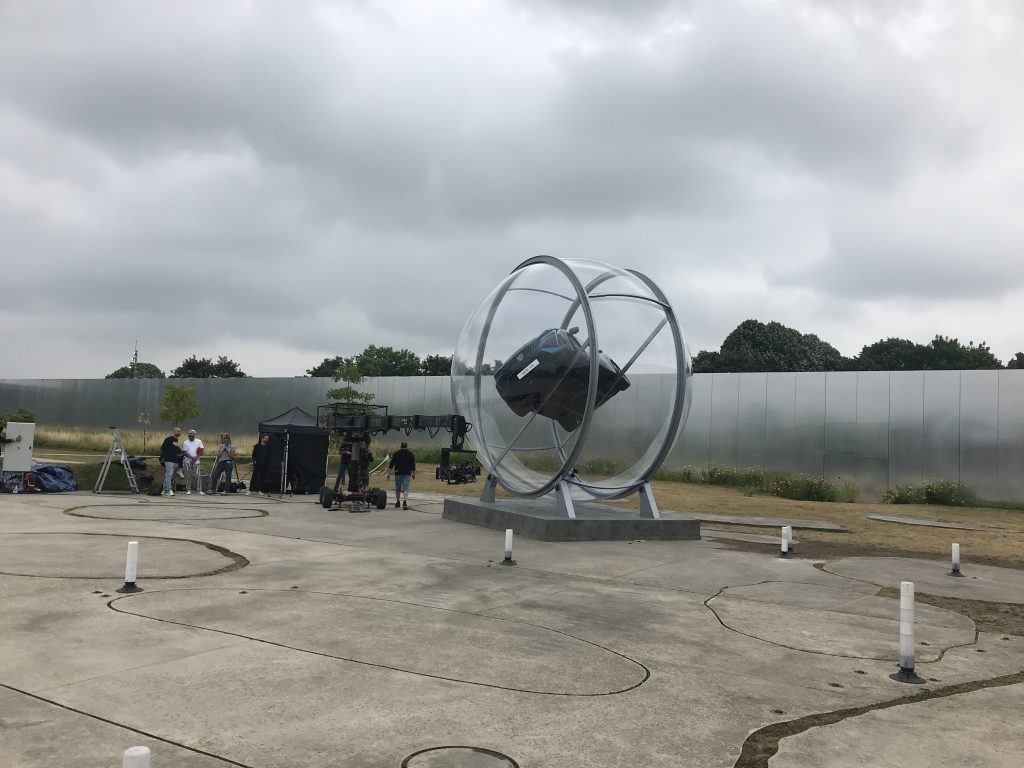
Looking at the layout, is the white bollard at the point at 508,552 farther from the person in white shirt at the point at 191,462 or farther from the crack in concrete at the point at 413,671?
the person in white shirt at the point at 191,462

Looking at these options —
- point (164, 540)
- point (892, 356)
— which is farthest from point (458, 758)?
point (892, 356)

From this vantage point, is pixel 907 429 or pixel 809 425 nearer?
pixel 907 429

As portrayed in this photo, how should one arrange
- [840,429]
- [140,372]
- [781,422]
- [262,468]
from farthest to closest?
1. [140,372]
2. [781,422]
3. [840,429]
4. [262,468]

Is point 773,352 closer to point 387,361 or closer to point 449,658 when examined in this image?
point 387,361

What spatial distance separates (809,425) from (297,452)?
2106cm

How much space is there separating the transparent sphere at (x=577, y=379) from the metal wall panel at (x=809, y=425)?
57.2 ft

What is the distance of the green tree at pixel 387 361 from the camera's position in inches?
2367

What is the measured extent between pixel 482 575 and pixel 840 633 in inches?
182

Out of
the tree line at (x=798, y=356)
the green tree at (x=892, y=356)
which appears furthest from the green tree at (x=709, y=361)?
the green tree at (x=892, y=356)

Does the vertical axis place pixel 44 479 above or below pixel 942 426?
below

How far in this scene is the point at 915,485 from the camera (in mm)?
28312

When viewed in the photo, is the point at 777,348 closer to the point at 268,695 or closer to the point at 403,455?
the point at 403,455

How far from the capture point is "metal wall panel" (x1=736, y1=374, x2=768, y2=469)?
31797 mm

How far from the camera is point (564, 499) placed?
49.0 feet
